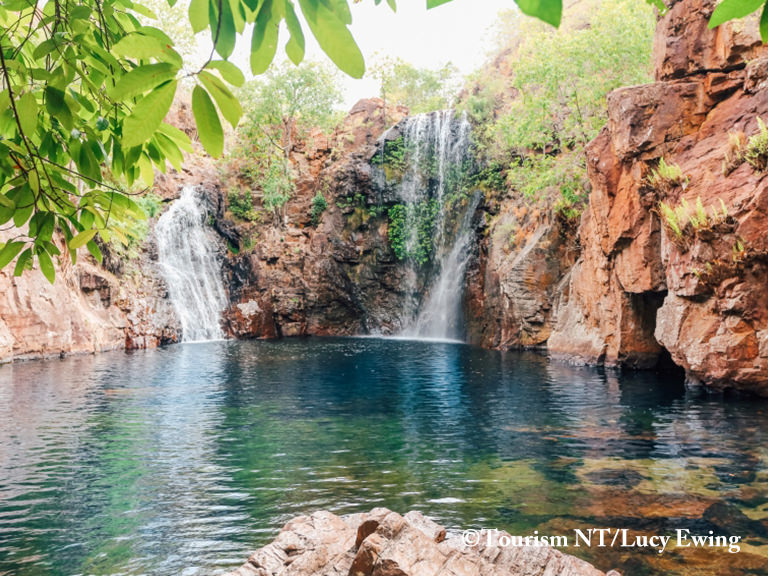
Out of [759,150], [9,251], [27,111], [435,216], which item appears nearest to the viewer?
[27,111]

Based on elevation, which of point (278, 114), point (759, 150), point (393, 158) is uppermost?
point (278, 114)

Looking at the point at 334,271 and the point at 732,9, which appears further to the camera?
the point at 334,271

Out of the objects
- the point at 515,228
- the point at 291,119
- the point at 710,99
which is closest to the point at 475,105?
the point at 515,228

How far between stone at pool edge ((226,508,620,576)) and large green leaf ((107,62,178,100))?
Result: 3220mm

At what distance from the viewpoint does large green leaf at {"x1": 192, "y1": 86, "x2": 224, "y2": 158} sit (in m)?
1.39

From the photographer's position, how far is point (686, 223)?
1266 cm

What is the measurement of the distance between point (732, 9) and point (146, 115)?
1374mm

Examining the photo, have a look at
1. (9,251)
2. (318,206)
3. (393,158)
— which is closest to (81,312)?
(318,206)

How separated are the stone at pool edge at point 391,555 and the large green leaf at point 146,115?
3126 mm

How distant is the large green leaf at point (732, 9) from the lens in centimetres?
123

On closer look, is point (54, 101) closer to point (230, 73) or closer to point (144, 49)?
point (144, 49)

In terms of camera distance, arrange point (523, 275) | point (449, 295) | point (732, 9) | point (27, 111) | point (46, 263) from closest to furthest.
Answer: point (732, 9), point (27, 111), point (46, 263), point (523, 275), point (449, 295)

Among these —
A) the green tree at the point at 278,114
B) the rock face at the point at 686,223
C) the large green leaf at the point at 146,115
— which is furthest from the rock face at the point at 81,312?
the large green leaf at the point at 146,115

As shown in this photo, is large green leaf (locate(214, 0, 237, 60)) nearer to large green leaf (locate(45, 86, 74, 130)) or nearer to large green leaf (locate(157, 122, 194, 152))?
large green leaf (locate(157, 122, 194, 152))
